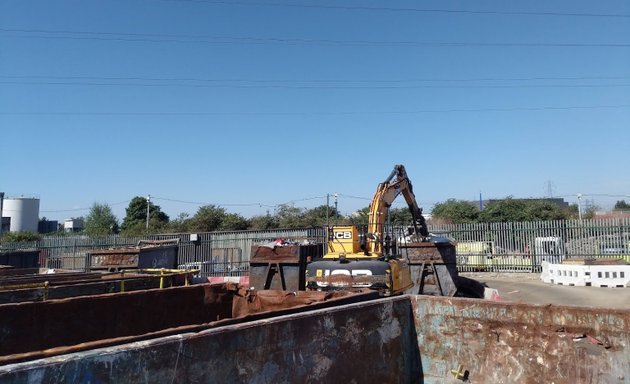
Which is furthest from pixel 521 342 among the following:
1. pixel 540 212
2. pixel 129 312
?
pixel 540 212

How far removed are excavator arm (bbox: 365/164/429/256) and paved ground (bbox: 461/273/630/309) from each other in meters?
4.02

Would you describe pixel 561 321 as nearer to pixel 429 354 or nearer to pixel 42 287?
pixel 429 354

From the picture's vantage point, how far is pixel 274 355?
3684 millimetres

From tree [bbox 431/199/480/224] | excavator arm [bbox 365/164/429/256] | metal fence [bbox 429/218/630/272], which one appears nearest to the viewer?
excavator arm [bbox 365/164/429/256]

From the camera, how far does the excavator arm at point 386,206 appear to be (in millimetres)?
12883

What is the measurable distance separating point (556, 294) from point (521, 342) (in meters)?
16.1

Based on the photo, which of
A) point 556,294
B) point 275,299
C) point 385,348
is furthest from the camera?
point 556,294

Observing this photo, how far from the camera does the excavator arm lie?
507 inches

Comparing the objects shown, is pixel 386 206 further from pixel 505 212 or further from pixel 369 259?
pixel 505 212

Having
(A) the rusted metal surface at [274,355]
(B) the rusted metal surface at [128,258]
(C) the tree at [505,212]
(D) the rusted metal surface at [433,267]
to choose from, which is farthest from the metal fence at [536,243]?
(C) the tree at [505,212]

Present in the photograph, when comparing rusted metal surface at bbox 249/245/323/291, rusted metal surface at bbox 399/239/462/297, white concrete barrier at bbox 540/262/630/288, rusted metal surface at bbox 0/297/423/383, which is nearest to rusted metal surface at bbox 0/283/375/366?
rusted metal surface at bbox 0/297/423/383

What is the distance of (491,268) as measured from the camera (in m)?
27.4

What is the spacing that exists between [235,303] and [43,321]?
93.4 inches

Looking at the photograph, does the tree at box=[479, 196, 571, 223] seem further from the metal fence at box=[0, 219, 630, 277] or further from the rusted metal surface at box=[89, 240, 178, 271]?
the rusted metal surface at box=[89, 240, 178, 271]
